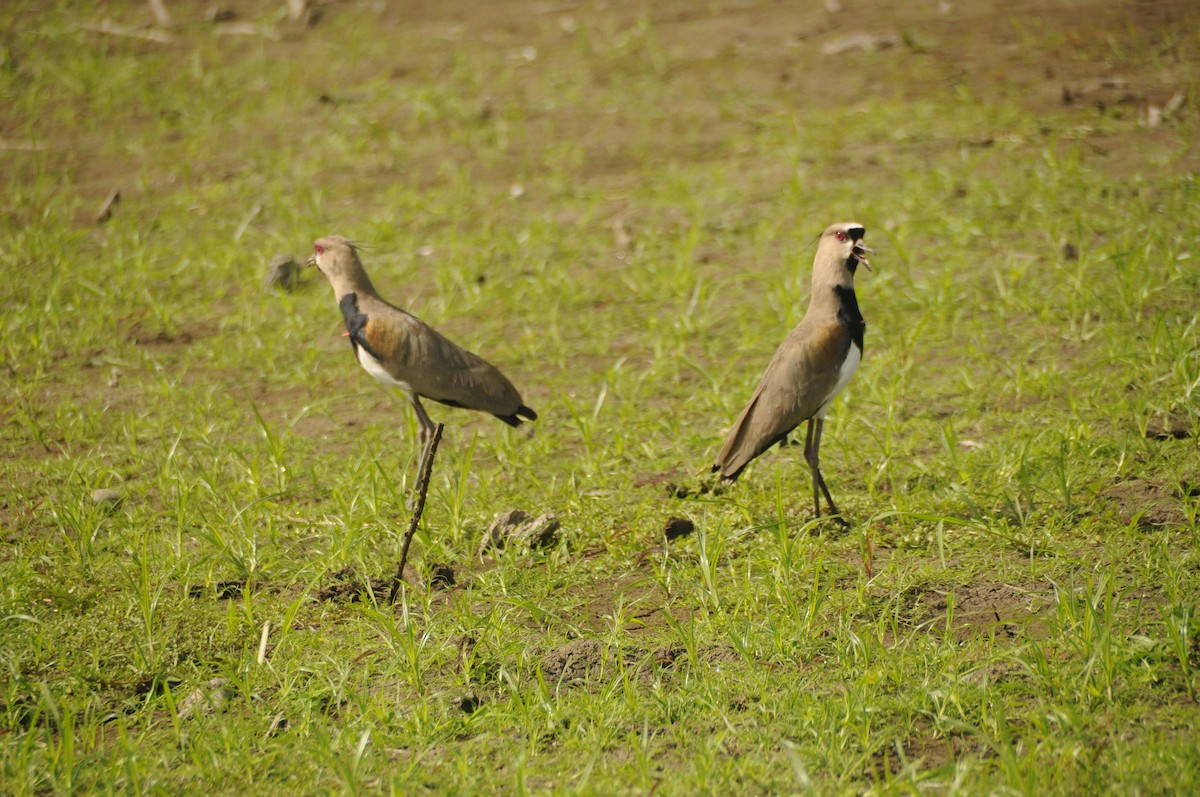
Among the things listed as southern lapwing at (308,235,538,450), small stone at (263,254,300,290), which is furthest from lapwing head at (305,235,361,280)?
small stone at (263,254,300,290)

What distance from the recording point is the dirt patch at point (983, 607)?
4.28m

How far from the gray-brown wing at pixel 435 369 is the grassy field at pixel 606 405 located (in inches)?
11.6

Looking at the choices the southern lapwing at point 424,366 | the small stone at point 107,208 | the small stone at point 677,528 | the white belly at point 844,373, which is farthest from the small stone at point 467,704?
the small stone at point 107,208

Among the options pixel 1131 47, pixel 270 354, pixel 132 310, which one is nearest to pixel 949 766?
pixel 270 354

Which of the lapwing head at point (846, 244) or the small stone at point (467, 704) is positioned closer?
the small stone at point (467, 704)

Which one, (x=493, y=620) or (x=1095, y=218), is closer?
(x=493, y=620)

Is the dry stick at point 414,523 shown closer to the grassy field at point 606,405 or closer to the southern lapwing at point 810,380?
the grassy field at point 606,405

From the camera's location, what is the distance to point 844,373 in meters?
5.14

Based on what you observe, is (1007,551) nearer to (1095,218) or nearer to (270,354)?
(1095,218)

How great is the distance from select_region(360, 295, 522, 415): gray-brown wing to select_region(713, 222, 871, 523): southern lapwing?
0.98m

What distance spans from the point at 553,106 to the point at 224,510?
18.0 ft

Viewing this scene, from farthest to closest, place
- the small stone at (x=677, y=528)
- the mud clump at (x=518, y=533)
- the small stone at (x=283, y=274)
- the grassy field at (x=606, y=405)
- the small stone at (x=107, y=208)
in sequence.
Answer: the small stone at (x=107, y=208)
the small stone at (x=283, y=274)
the small stone at (x=677, y=528)
the mud clump at (x=518, y=533)
the grassy field at (x=606, y=405)

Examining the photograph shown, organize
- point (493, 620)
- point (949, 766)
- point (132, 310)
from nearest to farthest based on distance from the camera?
point (949, 766), point (493, 620), point (132, 310)

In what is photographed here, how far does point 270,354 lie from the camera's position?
22.5 feet
